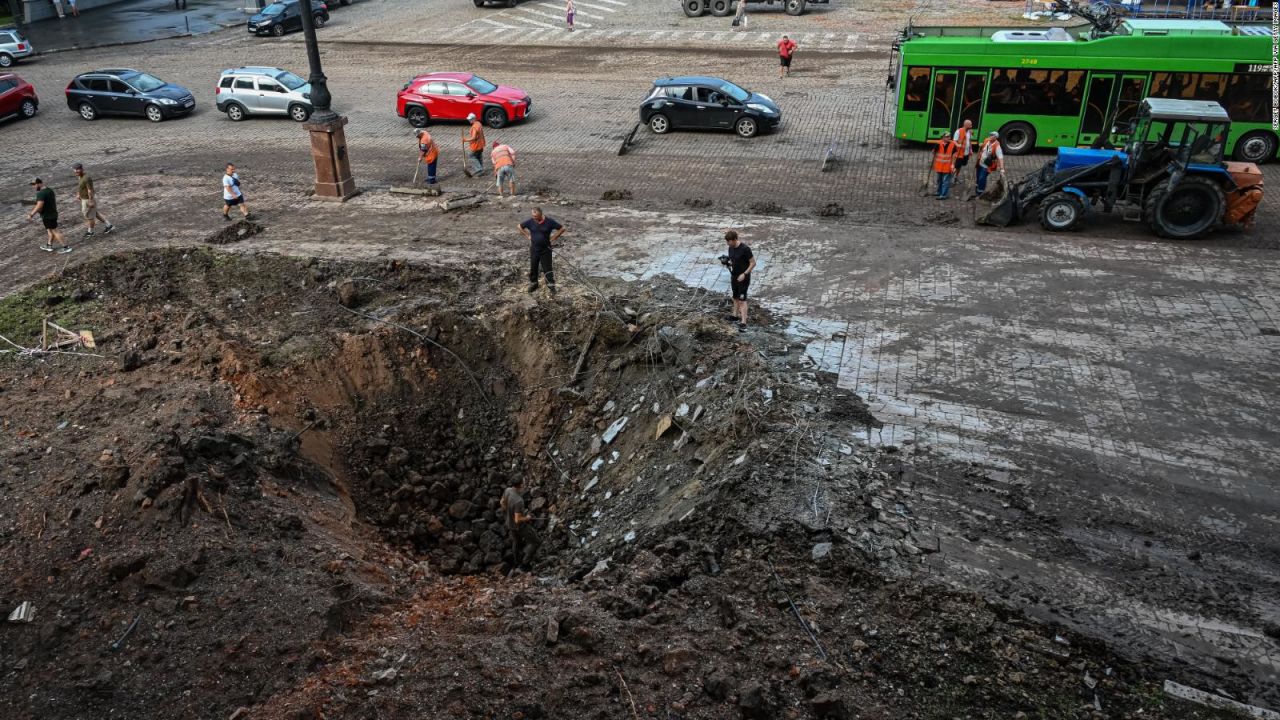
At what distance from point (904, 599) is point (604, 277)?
26.6 ft

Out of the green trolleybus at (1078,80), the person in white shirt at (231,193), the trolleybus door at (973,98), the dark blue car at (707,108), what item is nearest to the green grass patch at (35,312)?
the person in white shirt at (231,193)

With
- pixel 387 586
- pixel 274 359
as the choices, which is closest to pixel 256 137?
pixel 274 359

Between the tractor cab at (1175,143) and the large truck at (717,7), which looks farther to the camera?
the large truck at (717,7)

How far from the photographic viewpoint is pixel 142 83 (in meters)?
26.7

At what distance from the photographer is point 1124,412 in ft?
35.1

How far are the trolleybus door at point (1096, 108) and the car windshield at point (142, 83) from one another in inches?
999

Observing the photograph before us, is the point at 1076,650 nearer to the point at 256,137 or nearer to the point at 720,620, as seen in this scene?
the point at 720,620

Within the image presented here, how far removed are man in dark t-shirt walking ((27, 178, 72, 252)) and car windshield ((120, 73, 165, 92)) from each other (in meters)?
10.7

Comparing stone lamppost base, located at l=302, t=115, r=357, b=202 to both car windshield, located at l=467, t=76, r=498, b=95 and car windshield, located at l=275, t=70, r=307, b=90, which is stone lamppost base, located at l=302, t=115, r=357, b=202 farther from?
car windshield, located at l=275, t=70, r=307, b=90

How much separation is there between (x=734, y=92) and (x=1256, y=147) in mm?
11888

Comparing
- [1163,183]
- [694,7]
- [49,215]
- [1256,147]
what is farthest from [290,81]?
[1256,147]

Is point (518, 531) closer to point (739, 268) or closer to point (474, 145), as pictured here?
point (739, 268)

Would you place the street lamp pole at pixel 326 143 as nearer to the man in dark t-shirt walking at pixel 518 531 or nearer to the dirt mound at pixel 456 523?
the dirt mound at pixel 456 523

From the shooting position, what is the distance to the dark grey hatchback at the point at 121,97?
2642 cm
